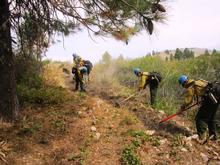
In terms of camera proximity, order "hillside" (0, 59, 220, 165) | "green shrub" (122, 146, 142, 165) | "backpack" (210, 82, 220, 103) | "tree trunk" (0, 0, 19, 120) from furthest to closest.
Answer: "backpack" (210, 82, 220, 103), "tree trunk" (0, 0, 19, 120), "hillside" (0, 59, 220, 165), "green shrub" (122, 146, 142, 165)

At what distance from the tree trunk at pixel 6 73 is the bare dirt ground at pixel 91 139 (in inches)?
12.5

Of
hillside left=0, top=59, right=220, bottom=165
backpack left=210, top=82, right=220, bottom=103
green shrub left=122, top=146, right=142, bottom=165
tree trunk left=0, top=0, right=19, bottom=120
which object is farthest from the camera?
backpack left=210, top=82, right=220, bottom=103

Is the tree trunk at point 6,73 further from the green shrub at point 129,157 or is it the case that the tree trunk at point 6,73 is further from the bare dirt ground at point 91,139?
the green shrub at point 129,157

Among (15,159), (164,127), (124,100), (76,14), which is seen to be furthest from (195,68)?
(15,159)

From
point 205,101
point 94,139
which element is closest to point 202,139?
point 205,101

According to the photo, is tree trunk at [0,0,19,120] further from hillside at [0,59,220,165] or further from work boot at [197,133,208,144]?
work boot at [197,133,208,144]

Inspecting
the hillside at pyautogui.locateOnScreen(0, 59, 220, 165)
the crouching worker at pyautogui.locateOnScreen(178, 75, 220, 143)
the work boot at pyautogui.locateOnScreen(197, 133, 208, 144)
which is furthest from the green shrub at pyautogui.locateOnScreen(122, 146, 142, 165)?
the crouching worker at pyautogui.locateOnScreen(178, 75, 220, 143)

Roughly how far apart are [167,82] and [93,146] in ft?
20.6

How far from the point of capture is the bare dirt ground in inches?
273

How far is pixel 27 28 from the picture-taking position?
8648 mm

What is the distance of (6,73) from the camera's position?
768cm

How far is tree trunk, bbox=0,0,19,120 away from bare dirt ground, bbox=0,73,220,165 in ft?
1.04

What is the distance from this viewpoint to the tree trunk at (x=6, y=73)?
7.45 metres

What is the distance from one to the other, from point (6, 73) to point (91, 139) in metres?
2.33
